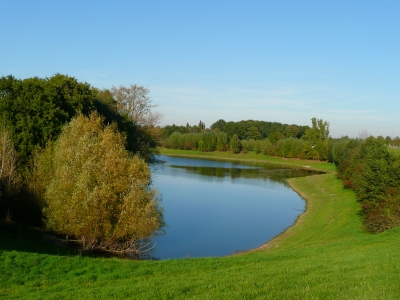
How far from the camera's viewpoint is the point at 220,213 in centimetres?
3519

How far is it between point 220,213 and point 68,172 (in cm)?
1767

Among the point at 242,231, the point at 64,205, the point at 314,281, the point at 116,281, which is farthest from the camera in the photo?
the point at 242,231

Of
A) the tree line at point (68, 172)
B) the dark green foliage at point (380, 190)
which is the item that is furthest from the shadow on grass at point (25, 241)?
the dark green foliage at point (380, 190)

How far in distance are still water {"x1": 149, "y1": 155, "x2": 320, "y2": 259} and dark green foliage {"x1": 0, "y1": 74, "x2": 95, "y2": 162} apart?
393 inches

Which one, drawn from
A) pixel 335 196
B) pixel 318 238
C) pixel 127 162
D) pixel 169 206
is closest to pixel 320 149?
pixel 335 196

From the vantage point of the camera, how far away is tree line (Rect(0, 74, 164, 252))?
1962 centimetres

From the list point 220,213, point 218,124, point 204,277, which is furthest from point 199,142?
point 204,277

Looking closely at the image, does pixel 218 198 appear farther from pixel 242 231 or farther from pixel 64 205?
pixel 64 205

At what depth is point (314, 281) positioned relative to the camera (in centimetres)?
901

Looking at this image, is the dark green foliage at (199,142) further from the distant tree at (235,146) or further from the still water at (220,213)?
the still water at (220,213)

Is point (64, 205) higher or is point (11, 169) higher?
point (11, 169)

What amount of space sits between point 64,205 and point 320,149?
8785cm

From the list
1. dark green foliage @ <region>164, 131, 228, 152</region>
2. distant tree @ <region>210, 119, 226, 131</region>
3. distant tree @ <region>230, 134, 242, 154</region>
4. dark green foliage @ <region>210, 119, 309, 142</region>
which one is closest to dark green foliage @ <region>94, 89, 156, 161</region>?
distant tree @ <region>230, 134, 242, 154</region>

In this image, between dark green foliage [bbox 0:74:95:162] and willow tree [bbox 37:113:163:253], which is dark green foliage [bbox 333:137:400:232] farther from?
dark green foliage [bbox 0:74:95:162]
